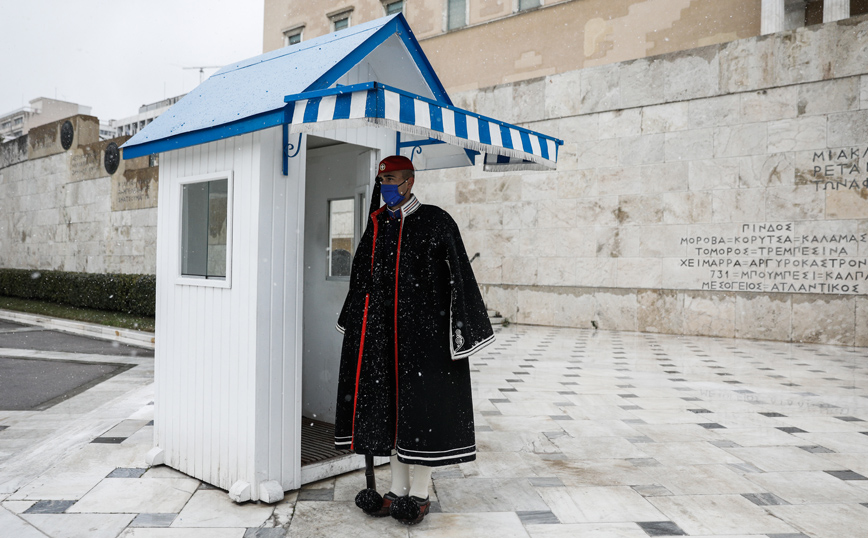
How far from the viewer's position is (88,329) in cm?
1204

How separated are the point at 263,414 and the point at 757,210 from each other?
1055 cm

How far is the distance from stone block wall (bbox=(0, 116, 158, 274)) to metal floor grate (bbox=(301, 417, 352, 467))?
38.7 feet

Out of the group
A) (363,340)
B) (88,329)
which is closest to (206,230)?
(363,340)

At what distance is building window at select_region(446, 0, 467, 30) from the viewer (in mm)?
16812

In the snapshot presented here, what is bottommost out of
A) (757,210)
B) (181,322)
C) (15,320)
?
(15,320)

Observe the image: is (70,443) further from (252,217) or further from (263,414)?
(252,217)

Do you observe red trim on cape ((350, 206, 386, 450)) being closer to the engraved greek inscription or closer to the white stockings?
the white stockings

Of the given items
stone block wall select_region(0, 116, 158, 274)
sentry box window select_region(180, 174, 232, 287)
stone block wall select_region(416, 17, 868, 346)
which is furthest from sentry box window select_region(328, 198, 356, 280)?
stone block wall select_region(0, 116, 158, 274)

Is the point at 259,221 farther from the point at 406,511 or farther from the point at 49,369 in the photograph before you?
the point at 49,369

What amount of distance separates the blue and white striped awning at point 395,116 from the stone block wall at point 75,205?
1350 centimetres

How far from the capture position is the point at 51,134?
19.5 meters

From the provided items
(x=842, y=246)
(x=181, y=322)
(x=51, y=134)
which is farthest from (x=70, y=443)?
(x=51, y=134)

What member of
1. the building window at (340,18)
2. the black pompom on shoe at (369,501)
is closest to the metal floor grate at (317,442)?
the black pompom on shoe at (369,501)

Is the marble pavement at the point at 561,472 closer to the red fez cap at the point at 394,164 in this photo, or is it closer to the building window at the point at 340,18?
the red fez cap at the point at 394,164
